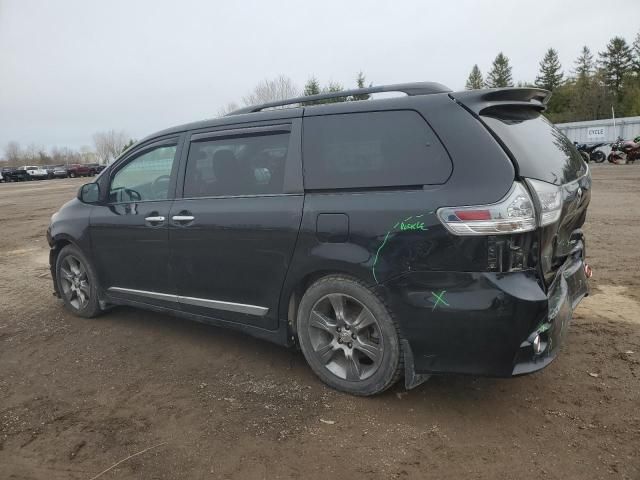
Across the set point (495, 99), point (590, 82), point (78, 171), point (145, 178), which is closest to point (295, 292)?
point (495, 99)

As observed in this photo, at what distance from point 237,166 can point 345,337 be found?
1.46m

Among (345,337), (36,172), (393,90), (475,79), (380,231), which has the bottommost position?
(345,337)

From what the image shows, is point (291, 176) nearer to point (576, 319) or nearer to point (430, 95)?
point (430, 95)

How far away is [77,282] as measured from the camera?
505cm

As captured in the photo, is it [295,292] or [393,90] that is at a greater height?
[393,90]

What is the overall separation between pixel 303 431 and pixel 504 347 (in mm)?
1187

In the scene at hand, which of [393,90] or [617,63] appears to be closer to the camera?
[393,90]

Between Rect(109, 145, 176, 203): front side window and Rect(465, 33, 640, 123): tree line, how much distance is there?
61.5 meters

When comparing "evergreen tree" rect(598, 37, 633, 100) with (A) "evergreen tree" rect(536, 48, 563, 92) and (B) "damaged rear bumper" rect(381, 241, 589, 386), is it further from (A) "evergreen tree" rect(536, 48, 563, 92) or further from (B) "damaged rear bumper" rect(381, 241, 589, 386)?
(B) "damaged rear bumper" rect(381, 241, 589, 386)

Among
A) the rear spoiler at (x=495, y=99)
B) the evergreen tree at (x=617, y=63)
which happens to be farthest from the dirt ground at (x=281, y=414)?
the evergreen tree at (x=617, y=63)

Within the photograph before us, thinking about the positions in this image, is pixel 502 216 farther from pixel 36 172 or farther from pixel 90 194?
pixel 36 172

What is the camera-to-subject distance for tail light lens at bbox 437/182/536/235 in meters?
2.60

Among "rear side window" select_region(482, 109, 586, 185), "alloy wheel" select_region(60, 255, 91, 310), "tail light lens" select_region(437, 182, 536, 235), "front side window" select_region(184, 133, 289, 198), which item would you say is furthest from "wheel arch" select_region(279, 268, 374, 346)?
"alloy wheel" select_region(60, 255, 91, 310)

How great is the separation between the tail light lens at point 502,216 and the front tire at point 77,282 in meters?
3.58
